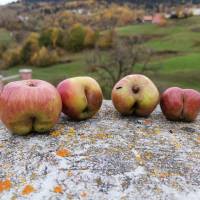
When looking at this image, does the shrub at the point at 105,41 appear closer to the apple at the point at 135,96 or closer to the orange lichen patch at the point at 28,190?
the apple at the point at 135,96

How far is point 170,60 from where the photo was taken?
41969mm

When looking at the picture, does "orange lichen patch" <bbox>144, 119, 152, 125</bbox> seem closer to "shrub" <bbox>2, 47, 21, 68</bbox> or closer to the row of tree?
the row of tree

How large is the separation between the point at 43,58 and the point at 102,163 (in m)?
48.7

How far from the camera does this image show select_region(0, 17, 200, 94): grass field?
33.6 m

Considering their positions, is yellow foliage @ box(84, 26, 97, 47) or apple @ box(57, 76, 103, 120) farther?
yellow foliage @ box(84, 26, 97, 47)

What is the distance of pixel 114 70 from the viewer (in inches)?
1217

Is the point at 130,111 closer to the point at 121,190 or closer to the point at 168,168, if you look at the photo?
the point at 168,168

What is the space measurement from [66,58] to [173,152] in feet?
166

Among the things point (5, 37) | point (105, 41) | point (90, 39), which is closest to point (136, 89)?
point (105, 41)

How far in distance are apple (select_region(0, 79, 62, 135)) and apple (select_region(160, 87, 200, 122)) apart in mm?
1127

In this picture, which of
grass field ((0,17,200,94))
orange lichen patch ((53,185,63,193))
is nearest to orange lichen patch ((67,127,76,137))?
orange lichen patch ((53,185,63,193))

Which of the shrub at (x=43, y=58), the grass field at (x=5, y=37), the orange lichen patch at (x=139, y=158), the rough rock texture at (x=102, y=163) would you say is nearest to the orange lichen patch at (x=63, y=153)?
the rough rock texture at (x=102, y=163)

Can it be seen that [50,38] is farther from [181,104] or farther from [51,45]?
[181,104]

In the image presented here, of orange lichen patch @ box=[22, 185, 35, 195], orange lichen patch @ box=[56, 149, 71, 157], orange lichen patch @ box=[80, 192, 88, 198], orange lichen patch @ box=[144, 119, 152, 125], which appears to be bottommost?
orange lichen patch @ box=[144, 119, 152, 125]
